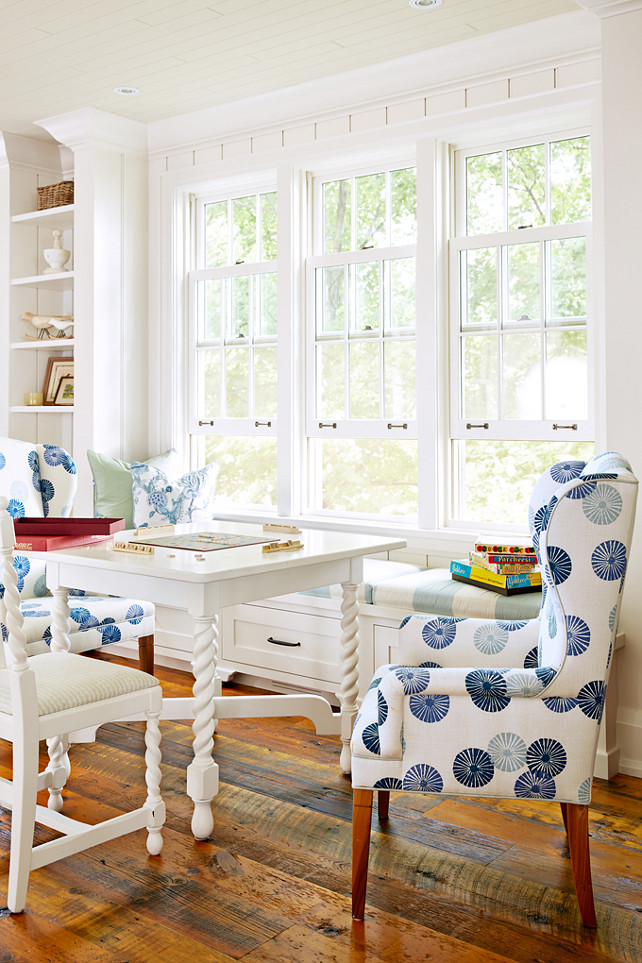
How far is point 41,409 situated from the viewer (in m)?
4.90

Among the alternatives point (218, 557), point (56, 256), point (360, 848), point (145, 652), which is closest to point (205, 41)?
point (56, 256)

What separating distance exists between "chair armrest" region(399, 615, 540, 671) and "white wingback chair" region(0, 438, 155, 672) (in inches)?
48.5

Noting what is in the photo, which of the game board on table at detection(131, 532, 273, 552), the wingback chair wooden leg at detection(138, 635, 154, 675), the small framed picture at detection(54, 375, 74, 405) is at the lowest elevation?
the wingback chair wooden leg at detection(138, 635, 154, 675)

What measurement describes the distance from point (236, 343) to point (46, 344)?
107 cm

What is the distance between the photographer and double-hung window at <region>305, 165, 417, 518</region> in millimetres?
4054

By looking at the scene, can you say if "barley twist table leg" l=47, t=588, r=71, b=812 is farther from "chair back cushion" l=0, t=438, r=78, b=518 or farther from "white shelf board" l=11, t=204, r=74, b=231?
"white shelf board" l=11, t=204, r=74, b=231

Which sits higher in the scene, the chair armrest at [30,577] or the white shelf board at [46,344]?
the white shelf board at [46,344]

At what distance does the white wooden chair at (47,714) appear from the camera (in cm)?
211

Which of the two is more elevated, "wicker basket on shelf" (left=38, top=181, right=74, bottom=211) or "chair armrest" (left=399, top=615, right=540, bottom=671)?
"wicker basket on shelf" (left=38, top=181, right=74, bottom=211)

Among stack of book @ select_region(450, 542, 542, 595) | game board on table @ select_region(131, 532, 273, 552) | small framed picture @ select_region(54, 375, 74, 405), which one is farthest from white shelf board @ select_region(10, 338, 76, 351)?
stack of book @ select_region(450, 542, 542, 595)

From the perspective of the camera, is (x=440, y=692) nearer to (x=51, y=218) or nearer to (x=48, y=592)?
(x=48, y=592)

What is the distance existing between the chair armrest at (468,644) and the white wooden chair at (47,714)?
0.72 metres

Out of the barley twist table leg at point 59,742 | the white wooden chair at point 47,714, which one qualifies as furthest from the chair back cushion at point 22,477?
the white wooden chair at point 47,714

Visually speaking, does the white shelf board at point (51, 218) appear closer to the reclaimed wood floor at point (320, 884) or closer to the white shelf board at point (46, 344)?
the white shelf board at point (46, 344)
